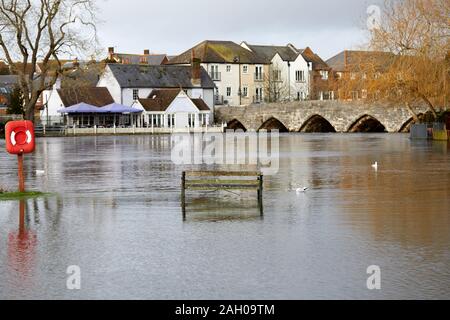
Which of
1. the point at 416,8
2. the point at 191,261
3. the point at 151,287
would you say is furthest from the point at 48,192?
the point at 416,8

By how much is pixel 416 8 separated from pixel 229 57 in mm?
67028

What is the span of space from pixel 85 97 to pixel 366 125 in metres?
34.3

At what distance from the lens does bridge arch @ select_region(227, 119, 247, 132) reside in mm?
105863

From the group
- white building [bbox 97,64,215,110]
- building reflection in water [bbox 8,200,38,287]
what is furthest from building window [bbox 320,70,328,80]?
building reflection in water [bbox 8,200,38,287]

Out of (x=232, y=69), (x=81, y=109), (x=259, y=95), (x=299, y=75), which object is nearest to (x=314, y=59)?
(x=299, y=75)

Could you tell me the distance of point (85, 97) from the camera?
97.3m

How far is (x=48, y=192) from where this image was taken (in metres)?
23.6

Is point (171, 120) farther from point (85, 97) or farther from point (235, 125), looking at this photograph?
point (235, 125)

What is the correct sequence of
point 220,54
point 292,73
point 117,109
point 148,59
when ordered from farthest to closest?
point 148,59 < point 292,73 < point 220,54 < point 117,109

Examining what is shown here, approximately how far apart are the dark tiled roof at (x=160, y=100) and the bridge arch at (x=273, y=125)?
12.0 m

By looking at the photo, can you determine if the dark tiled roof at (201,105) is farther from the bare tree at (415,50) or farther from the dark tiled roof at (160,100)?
the bare tree at (415,50)

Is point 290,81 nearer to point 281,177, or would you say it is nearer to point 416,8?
point 416,8

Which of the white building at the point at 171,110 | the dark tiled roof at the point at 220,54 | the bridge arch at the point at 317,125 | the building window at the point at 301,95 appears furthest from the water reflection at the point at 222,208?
the building window at the point at 301,95

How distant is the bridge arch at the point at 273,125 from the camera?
101375 millimetres
